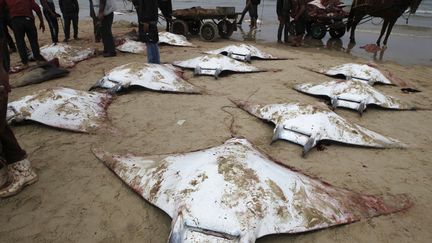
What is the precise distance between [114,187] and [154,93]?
293 cm

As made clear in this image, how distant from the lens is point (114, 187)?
3.30 meters

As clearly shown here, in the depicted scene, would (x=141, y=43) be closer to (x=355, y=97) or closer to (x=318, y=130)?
(x=355, y=97)

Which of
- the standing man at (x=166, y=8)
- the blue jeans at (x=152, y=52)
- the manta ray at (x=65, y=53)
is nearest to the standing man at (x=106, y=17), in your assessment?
the manta ray at (x=65, y=53)

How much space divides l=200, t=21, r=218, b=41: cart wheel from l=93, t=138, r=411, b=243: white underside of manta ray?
8.88 metres

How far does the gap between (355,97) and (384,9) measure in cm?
719

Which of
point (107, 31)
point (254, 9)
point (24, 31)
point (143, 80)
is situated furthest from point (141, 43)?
point (254, 9)

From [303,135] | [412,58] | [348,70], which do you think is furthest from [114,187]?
[412,58]

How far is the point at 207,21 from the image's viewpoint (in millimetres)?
11695

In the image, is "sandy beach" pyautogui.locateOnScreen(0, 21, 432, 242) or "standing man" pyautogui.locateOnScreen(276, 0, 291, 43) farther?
"standing man" pyautogui.locateOnScreen(276, 0, 291, 43)

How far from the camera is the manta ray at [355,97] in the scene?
5320 mm

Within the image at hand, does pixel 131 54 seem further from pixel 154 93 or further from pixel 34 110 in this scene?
pixel 34 110

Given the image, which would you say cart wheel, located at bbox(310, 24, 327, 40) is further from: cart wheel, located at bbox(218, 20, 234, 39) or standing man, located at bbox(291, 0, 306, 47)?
cart wheel, located at bbox(218, 20, 234, 39)

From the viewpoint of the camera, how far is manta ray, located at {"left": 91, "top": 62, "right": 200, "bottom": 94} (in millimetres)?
5816

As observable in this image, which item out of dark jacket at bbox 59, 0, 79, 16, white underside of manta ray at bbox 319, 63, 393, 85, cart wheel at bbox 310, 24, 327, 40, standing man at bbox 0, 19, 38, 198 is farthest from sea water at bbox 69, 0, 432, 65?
standing man at bbox 0, 19, 38, 198
